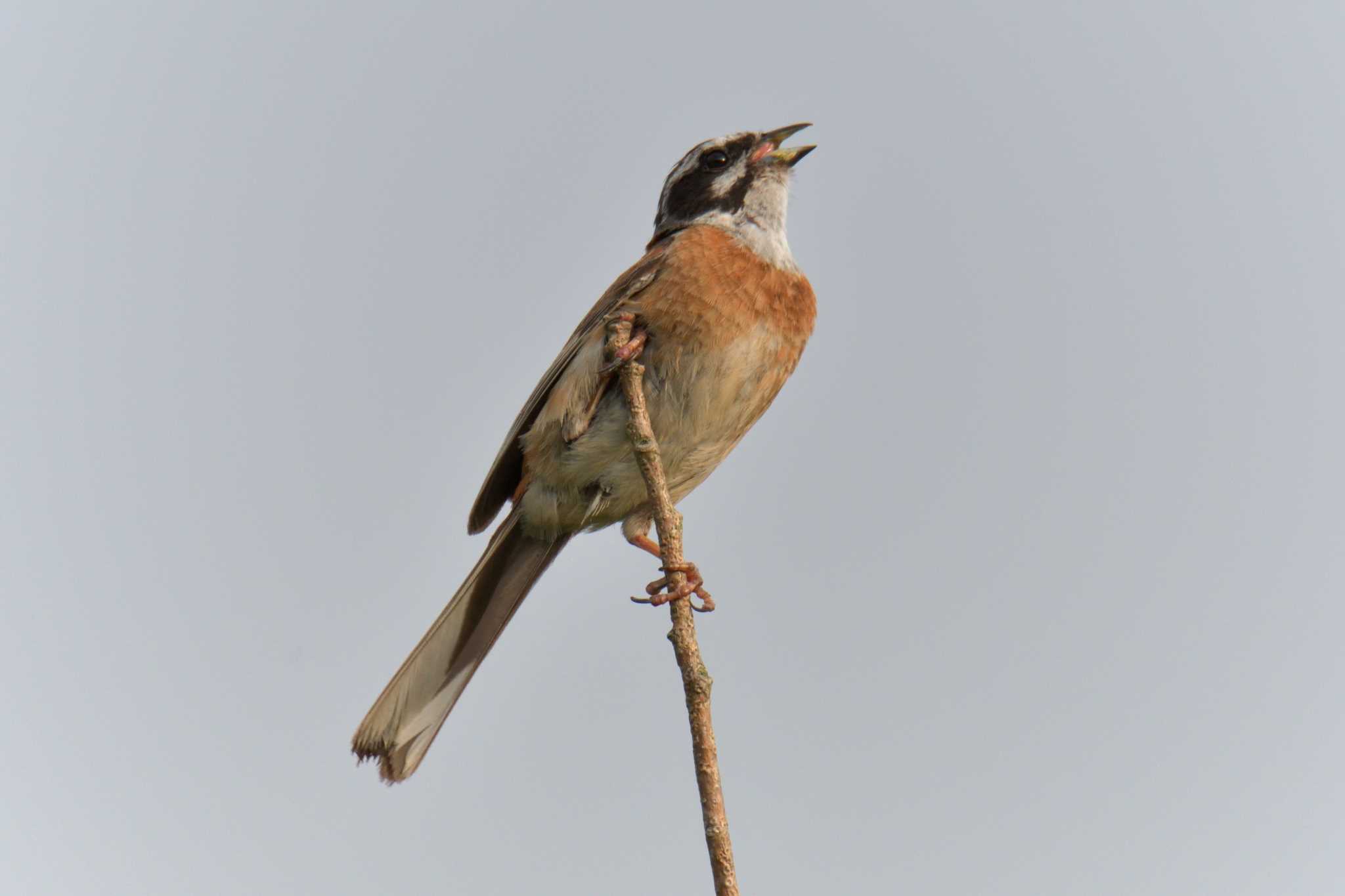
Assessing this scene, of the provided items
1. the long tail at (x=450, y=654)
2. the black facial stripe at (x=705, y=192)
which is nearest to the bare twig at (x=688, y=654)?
the long tail at (x=450, y=654)

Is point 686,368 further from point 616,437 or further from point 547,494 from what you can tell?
point 547,494

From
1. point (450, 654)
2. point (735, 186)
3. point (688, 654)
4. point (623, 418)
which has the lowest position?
point (688, 654)

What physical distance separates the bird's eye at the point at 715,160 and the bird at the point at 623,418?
26cm

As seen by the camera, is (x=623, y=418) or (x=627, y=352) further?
(x=623, y=418)

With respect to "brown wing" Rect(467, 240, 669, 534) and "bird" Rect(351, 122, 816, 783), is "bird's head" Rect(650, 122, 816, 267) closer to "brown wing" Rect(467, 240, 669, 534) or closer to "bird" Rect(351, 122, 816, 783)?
"bird" Rect(351, 122, 816, 783)

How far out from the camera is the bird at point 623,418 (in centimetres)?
521

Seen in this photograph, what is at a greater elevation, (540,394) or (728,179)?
(728,179)

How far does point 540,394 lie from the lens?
569 cm

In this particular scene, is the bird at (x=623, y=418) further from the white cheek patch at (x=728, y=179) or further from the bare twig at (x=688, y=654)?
the bare twig at (x=688, y=654)

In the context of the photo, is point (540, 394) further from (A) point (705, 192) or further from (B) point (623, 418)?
(A) point (705, 192)

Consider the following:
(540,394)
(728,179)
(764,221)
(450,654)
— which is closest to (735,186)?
(728,179)

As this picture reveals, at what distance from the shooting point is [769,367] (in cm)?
541

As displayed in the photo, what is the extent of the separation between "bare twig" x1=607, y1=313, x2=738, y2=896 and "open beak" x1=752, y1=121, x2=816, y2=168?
192cm

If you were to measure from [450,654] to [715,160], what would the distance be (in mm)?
2599
